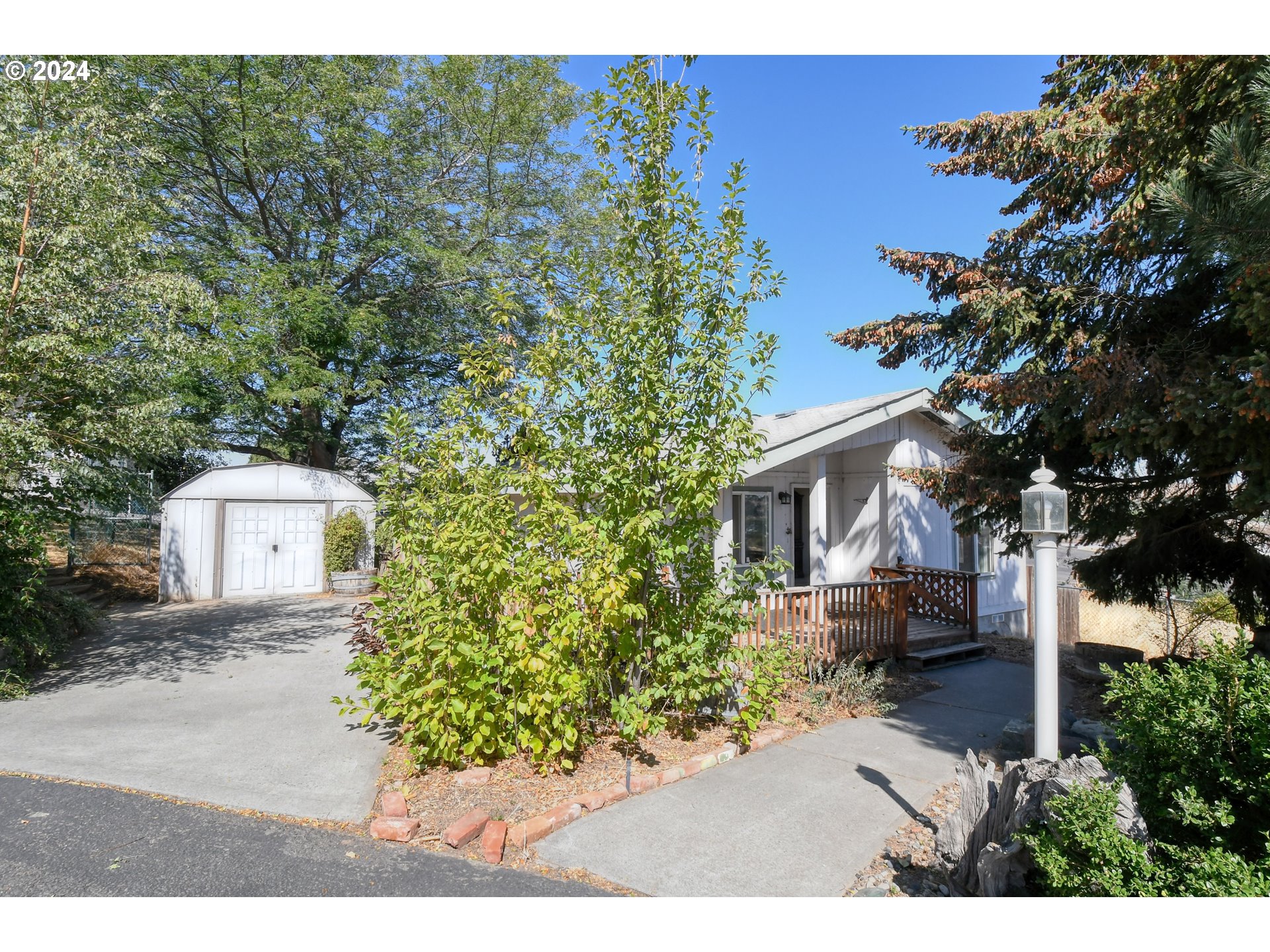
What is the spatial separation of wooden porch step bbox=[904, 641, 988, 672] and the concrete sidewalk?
2.33 metres

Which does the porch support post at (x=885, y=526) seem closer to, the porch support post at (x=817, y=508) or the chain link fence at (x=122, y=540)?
the porch support post at (x=817, y=508)

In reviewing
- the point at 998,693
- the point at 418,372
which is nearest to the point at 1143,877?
the point at 998,693

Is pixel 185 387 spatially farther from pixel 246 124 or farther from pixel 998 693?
pixel 998 693

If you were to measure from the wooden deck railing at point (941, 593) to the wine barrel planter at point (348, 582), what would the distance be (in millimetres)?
9675

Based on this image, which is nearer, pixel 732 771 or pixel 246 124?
pixel 732 771

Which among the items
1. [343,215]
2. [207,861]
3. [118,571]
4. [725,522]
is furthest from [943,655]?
[343,215]

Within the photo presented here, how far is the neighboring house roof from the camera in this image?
8664 millimetres

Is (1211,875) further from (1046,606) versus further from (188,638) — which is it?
(188,638)

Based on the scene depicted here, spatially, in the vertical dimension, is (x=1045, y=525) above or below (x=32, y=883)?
above

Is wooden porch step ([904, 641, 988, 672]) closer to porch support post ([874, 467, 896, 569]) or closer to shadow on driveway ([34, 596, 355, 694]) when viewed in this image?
porch support post ([874, 467, 896, 569])

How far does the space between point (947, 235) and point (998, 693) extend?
17.8 ft

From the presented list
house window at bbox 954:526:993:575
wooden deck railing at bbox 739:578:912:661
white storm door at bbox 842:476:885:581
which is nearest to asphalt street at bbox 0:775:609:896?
wooden deck railing at bbox 739:578:912:661

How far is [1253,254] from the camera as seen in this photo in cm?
410

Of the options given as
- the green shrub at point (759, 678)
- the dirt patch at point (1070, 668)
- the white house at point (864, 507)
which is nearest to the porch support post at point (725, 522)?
the white house at point (864, 507)
